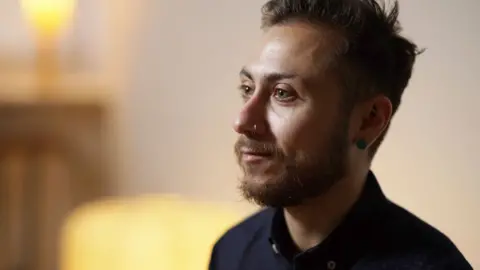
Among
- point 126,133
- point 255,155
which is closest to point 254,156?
point 255,155

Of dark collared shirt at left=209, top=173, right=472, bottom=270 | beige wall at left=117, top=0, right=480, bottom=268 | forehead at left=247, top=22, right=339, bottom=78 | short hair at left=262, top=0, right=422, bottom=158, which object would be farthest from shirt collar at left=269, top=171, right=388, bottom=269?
beige wall at left=117, top=0, right=480, bottom=268

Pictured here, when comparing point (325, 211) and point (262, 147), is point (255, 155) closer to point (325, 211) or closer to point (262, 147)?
point (262, 147)

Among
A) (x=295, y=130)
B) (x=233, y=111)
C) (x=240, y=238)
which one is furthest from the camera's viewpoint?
(x=233, y=111)

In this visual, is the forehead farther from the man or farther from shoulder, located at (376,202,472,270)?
shoulder, located at (376,202,472,270)

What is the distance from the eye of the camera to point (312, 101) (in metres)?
1.09

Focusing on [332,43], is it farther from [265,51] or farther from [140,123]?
[140,123]

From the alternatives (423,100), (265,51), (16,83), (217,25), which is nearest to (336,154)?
(265,51)

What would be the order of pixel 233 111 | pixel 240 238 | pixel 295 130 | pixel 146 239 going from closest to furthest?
pixel 295 130 → pixel 240 238 → pixel 146 239 → pixel 233 111

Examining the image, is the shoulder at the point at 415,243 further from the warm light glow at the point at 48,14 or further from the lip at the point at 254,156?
the warm light glow at the point at 48,14

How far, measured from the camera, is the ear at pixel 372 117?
1139 millimetres

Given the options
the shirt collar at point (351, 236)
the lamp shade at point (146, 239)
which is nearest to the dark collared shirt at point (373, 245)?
the shirt collar at point (351, 236)

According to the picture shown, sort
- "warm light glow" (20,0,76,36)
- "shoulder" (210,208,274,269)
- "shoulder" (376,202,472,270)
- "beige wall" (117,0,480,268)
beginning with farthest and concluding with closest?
1. "warm light glow" (20,0,76,36)
2. "beige wall" (117,0,480,268)
3. "shoulder" (210,208,274,269)
4. "shoulder" (376,202,472,270)

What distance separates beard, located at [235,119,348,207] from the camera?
1.10 m

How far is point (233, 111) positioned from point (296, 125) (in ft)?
2.31
